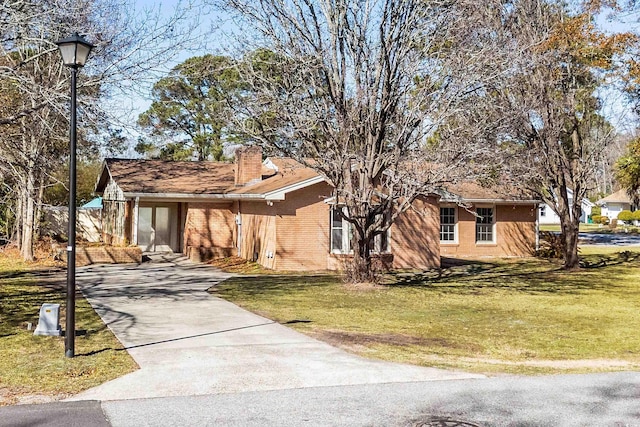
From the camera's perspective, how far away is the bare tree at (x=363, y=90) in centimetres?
1686

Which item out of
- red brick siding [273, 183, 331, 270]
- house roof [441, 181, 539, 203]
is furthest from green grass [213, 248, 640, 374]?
house roof [441, 181, 539, 203]

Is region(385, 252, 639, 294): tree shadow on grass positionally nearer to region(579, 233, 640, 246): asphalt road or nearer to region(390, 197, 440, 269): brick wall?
region(390, 197, 440, 269): brick wall

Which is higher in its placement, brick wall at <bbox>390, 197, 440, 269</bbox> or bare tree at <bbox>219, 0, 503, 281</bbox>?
bare tree at <bbox>219, 0, 503, 281</bbox>

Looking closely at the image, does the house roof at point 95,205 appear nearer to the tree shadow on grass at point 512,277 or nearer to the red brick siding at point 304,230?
the red brick siding at point 304,230

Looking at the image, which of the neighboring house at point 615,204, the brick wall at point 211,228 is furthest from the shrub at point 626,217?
the brick wall at point 211,228

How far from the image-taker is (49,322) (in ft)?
33.8

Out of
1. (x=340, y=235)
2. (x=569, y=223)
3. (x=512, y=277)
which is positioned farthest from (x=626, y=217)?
(x=340, y=235)

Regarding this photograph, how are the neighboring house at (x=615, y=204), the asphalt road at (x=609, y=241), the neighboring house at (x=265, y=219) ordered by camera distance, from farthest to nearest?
the neighboring house at (x=615, y=204)
the asphalt road at (x=609, y=241)
the neighboring house at (x=265, y=219)

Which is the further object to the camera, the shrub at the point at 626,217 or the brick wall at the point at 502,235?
the shrub at the point at 626,217

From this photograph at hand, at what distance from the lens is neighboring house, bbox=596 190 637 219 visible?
80625 millimetres

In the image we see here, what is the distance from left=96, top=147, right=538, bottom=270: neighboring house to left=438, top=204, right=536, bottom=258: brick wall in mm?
48

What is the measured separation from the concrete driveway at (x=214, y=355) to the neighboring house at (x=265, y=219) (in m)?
7.73

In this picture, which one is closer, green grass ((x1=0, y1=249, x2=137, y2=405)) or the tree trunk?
green grass ((x1=0, y1=249, x2=137, y2=405))

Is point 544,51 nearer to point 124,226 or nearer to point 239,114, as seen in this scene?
point 239,114
